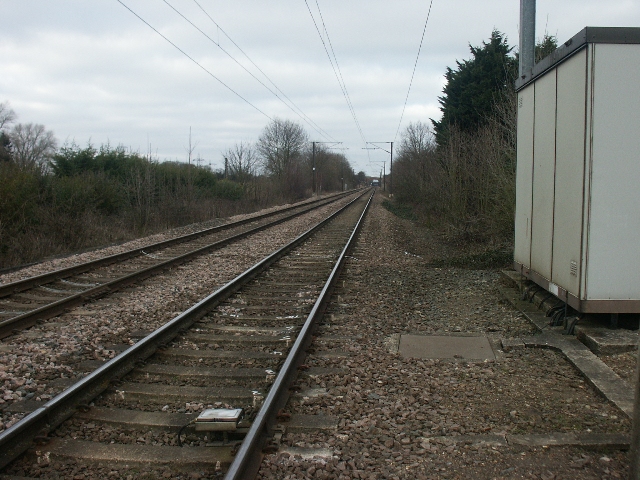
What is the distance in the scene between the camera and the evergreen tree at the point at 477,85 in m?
21.0

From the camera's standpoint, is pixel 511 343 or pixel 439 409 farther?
pixel 511 343

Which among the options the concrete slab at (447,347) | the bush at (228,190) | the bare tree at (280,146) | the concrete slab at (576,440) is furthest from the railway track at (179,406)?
the bare tree at (280,146)

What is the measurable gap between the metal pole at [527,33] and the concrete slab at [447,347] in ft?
14.0

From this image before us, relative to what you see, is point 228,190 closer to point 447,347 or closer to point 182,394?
point 447,347

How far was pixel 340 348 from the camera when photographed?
19.9 feet

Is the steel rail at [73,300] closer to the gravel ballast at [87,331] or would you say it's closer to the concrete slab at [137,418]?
the gravel ballast at [87,331]

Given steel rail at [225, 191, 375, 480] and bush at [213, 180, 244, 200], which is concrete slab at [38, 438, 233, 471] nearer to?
steel rail at [225, 191, 375, 480]

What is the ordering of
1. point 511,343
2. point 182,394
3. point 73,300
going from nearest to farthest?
point 182,394 → point 511,343 → point 73,300

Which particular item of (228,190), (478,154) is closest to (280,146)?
(228,190)

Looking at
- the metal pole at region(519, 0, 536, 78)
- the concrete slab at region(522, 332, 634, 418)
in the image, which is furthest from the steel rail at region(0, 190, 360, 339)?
the metal pole at region(519, 0, 536, 78)

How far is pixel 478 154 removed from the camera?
53.0ft

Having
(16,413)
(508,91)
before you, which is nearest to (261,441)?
(16,413)

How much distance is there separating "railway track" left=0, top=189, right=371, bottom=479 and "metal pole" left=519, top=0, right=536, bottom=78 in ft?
16.5

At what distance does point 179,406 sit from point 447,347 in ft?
10.0
